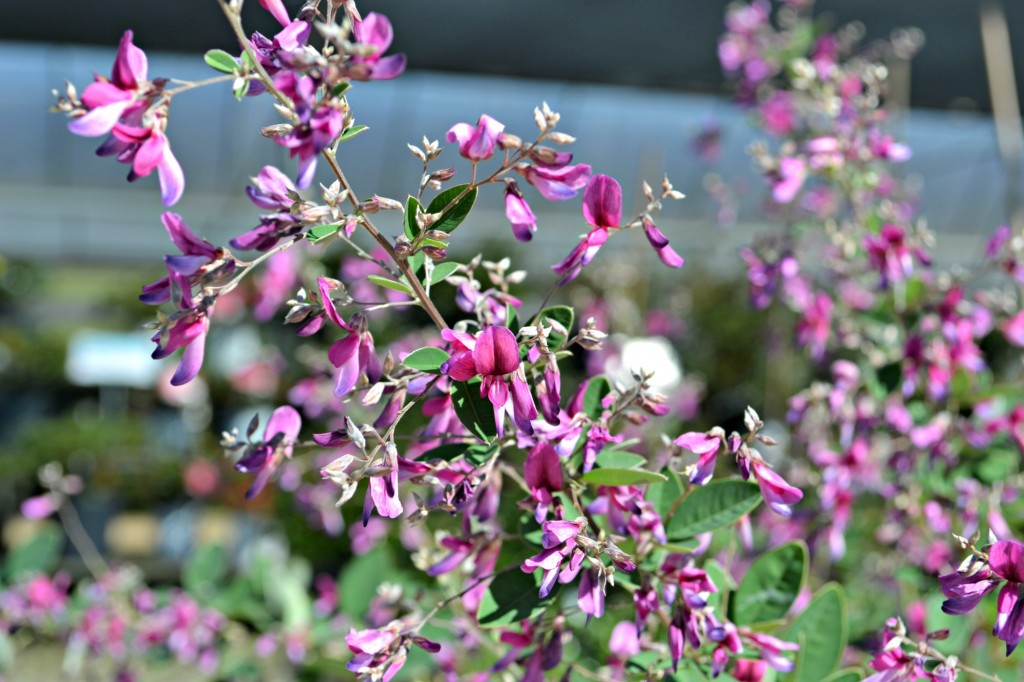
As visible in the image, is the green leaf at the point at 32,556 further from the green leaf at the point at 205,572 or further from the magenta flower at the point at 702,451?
the magenta flower at the point at 702,451

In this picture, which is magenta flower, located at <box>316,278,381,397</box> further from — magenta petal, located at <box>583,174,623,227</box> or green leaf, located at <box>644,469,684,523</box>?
green leaf, located at <box>644,469,684,523</box>

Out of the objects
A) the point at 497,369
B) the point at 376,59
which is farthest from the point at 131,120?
the point at 497,369

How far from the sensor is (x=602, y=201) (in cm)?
63

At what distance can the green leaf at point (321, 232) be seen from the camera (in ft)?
1.77

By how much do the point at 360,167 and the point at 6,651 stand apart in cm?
1330

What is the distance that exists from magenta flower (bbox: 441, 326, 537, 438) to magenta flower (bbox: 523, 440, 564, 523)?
0.06 m

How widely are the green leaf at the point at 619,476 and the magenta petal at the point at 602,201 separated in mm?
164

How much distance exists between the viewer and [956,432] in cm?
119

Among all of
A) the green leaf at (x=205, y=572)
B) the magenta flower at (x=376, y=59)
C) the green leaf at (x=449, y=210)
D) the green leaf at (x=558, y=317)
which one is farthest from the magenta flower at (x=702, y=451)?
the green leaf at (x=205, y=572)

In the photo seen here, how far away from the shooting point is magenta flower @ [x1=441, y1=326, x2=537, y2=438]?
0.55 m

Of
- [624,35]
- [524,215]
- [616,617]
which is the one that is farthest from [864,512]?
[624,35]

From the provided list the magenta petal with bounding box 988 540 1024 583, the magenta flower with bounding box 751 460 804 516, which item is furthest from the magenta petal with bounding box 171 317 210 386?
the magenta petal with bounding box 988 540 1024 583

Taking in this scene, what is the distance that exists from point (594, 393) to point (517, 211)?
17 cm

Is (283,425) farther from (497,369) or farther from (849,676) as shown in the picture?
(849,676)
